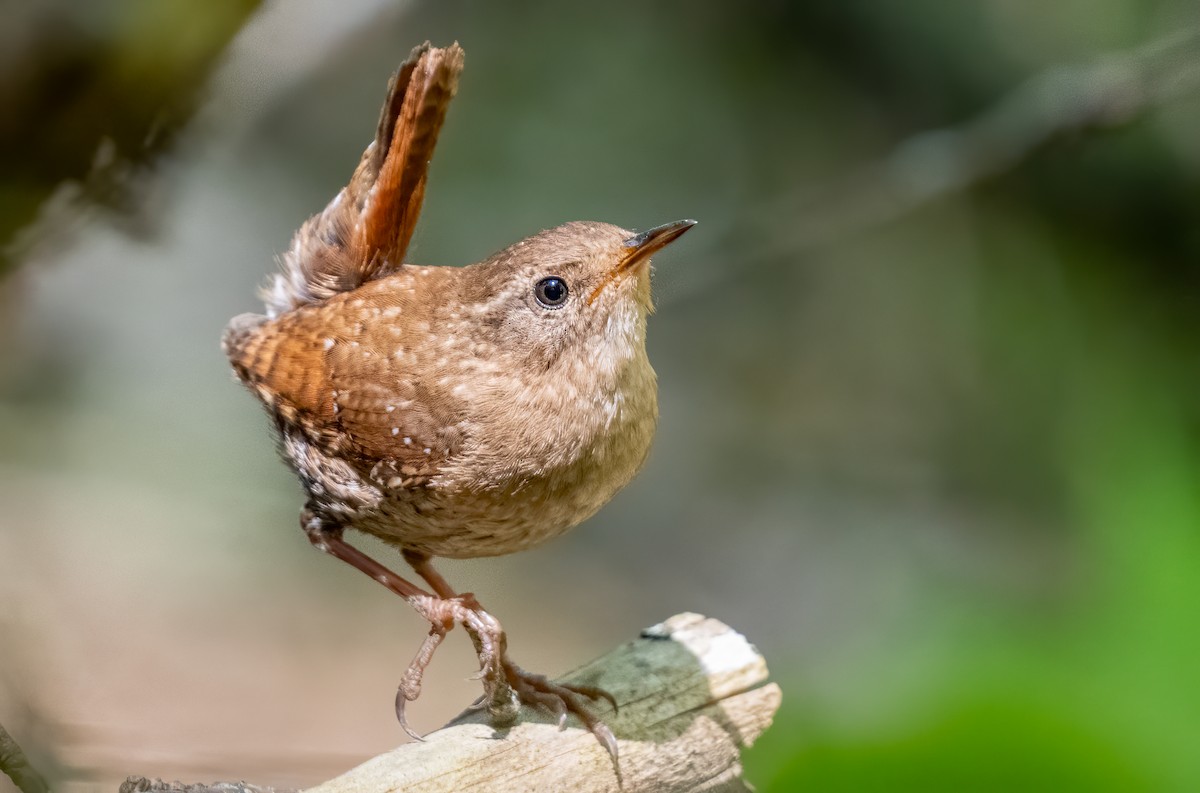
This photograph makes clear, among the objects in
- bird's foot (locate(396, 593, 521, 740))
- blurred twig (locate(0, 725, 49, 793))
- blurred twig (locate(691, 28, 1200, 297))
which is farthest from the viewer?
blurred twig (locate(691, 28, 1200, 297))

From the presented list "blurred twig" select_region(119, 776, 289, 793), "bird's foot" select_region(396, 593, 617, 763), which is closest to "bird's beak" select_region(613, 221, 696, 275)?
"bird's foot" select_region(396, 593, 617, 763)

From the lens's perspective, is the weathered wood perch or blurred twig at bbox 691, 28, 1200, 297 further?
blurred twig at bbox 691, 28, 1200, 297

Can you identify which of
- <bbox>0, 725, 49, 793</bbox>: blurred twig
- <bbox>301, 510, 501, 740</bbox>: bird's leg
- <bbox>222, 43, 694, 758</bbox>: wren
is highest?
<bbox>222, 43, 694, 758</bbox>: wren

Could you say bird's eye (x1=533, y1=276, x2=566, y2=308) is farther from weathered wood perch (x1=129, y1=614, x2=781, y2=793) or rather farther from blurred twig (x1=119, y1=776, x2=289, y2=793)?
blurred twig (x1=119, y1=776, x2=289, y2=793)

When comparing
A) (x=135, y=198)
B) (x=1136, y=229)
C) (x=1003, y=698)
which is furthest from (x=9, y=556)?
(x=1136, y=229)

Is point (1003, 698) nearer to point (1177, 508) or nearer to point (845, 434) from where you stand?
point (1177, 508)

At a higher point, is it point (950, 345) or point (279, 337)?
point (950, 345)

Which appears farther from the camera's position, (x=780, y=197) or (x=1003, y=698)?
(x=780, y=197)
